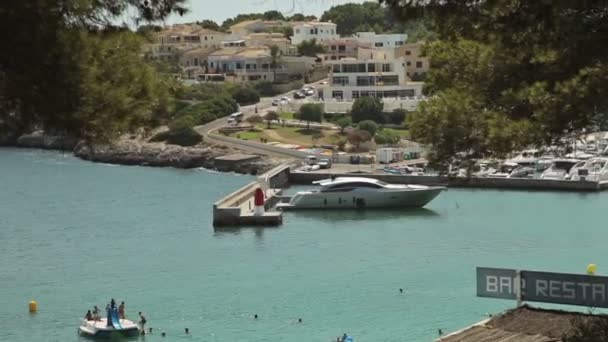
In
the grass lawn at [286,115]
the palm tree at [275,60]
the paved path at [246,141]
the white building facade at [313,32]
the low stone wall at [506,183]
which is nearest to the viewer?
the low stone wall at [506,183]

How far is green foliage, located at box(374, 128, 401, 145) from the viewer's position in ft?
150

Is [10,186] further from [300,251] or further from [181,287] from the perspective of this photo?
[181,287]

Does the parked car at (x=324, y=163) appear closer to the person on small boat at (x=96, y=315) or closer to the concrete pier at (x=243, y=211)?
the concrete pier at (x=243, y=211)

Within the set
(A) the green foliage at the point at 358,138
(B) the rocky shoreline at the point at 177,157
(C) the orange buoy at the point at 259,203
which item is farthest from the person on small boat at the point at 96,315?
(A) the green foliage at the point at 358,138

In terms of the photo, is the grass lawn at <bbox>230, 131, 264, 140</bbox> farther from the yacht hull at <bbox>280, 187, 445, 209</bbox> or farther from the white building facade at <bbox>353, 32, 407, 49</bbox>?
the white building facade at <bbox>353, 32, 407, 49</bbox>

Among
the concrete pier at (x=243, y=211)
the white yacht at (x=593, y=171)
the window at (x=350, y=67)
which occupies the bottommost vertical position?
the concrete pier at (x=243, y=211)

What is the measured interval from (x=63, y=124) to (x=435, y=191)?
24954 millimetres

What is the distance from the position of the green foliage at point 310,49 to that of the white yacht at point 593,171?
3815 cm

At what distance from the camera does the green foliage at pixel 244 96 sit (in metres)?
A: 58.8

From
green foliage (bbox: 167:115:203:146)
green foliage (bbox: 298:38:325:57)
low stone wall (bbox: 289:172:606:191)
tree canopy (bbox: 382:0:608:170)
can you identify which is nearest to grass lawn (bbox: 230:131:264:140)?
green foliage (bbox: 167:115:203:146)

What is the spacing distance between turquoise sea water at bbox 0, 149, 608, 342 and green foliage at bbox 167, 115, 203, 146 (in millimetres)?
12829

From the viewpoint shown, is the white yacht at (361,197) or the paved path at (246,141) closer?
the white yacht at (361,197)

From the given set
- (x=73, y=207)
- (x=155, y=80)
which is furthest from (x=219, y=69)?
(x=155, y=80)

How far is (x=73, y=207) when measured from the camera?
3312 cm
